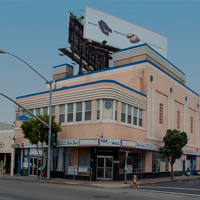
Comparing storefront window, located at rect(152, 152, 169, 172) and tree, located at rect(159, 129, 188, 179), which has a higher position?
Answer: tree, located at rect(159, 129, 188, 179)

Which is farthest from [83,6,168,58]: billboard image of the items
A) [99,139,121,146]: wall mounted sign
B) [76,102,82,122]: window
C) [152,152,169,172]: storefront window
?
[99,139,121,146]: wall mounted sign

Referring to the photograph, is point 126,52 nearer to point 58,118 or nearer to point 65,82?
point 65,82

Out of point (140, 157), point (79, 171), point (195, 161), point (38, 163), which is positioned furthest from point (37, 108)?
point (195, 161)

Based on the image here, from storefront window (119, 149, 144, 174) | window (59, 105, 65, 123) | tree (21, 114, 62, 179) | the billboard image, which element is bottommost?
storefront window (119, 149, 144, 174)

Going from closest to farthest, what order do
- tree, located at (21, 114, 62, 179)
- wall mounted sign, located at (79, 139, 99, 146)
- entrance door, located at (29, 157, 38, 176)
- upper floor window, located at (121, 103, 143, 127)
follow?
wall mounted sign, located at (79, 139, 99, 146), tree, located at (21, 114, 62, 179), upper floor window, located at (121, 103, 143, 127), entrance door, located at (29, 157, 38, 176)

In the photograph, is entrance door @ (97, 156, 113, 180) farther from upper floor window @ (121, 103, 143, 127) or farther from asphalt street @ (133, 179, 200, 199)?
asphalt street @ (133, 179, 200, 199)

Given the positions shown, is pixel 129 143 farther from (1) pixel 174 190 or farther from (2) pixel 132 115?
(1) pixel 174 190

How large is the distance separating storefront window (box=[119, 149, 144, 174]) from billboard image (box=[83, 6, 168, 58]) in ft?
63.0

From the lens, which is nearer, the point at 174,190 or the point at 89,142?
the point at 174,190

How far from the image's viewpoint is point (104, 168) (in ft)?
91.7

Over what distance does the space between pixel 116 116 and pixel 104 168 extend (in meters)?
4.90

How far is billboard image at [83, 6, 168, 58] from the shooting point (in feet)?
144

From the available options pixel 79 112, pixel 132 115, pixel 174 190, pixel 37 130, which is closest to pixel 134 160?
pixel 132 115

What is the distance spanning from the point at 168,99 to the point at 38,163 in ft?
56.9
